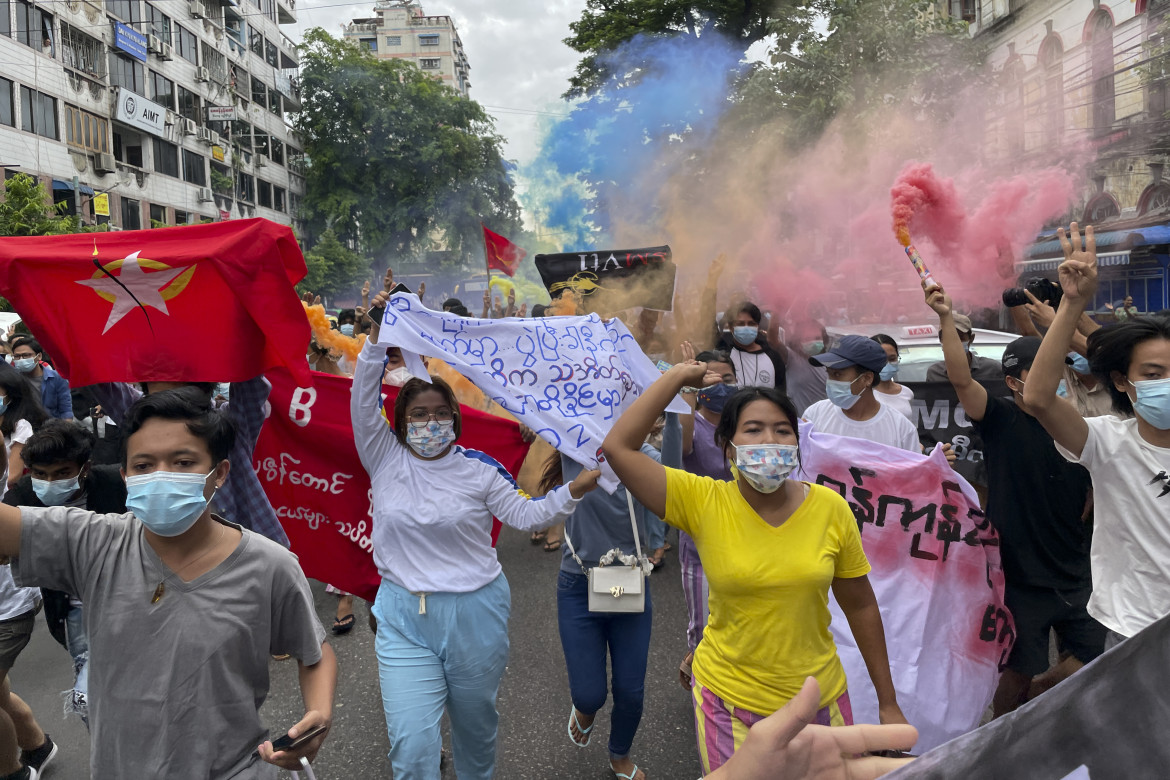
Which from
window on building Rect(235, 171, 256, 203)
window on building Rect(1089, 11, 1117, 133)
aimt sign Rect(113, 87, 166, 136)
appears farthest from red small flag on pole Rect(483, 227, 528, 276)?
window on building Rect(235, 171, 256, 203)

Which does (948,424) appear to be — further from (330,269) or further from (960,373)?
(330,269)

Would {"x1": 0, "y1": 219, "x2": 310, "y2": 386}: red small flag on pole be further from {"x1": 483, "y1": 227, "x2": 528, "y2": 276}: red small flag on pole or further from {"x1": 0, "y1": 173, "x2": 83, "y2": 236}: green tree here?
{"x1": 0, "y1": 173, "x2": 83, "y2": 236}: green tree

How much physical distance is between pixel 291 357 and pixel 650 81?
41.9 ft

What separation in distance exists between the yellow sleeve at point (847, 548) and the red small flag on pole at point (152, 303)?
7.44 feet

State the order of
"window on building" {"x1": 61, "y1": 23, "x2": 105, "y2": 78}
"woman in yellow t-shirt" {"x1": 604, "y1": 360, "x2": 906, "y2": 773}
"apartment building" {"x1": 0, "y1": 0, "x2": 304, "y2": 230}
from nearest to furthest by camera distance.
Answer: "woman in yellow t-shirt" {"x1": 604, "y1": 360, "x2": 906, "y2": 773} → "apartment building" {"x1": 0, "y1": 0, "x2": 304, "y2": 230} → "window on building" {"x1": 61, "y1": 23, "x2": 105, "y2": 78}

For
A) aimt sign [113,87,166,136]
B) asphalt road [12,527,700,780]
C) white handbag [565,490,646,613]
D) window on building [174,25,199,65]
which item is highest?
window on building [174,25,199,65]

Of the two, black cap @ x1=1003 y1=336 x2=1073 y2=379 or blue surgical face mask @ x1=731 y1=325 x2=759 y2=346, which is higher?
blue surgical face mask @ x1=731 y1=325 x2=759 y2=346

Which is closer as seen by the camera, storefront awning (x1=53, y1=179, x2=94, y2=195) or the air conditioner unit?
storefront awning (x1=53, y1=179, x2=94, y2=195)

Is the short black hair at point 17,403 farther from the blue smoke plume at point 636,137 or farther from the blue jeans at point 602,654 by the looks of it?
the blue smoke plume at point 636,137

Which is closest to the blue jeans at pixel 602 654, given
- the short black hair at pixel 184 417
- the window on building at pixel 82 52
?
the short black hair at pixel 184 417

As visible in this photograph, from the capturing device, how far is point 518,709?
4.41 meters

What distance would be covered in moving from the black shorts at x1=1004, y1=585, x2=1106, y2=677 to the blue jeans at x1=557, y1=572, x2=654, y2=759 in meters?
1.56

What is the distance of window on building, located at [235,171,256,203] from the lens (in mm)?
44344

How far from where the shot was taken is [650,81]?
15.0 metres
